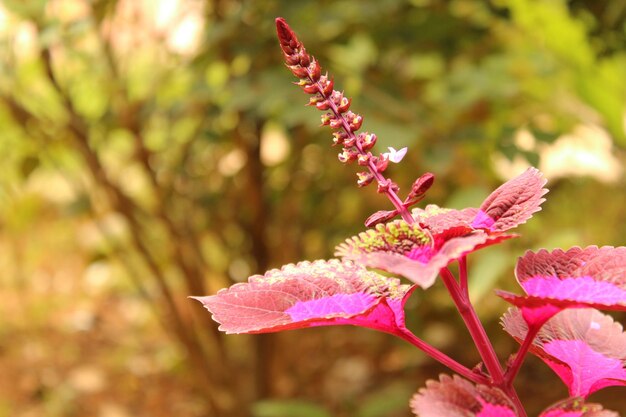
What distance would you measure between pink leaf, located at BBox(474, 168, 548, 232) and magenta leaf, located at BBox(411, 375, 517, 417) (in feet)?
0.25

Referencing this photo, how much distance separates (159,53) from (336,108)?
1091mm

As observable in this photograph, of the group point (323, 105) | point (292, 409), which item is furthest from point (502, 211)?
point (292, 409)

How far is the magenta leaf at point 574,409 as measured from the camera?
35cm

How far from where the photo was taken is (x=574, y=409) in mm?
353

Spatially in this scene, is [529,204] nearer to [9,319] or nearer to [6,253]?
[9,319]

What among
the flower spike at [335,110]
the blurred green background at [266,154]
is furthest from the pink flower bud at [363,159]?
the blurred green background at [266,154]

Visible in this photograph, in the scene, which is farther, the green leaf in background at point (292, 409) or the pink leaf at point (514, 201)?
the green leaf in background at point (292, 409)

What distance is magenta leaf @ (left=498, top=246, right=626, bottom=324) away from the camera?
35cm

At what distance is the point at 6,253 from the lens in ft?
7.39

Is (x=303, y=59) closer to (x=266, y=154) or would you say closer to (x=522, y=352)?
(x=522, y=352)

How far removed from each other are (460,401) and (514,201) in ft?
0.34

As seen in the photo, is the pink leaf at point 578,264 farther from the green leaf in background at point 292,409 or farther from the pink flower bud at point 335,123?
the green leaf in background at point 292,409

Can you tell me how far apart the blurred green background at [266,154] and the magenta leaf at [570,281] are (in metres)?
0.58

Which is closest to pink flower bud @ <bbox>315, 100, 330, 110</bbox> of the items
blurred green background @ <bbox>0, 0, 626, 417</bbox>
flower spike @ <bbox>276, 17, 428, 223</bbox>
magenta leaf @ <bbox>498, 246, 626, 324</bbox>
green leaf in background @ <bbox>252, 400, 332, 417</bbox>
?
flower spike @ <bbox>276, 17, 428, 223</bbox>
